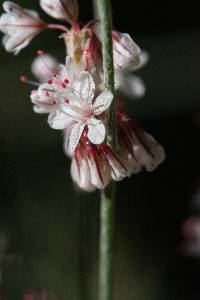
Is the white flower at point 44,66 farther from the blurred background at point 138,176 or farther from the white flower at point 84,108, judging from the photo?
the blurred background at point 138,176

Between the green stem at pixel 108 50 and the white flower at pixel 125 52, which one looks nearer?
the green stem at pixel 108 50

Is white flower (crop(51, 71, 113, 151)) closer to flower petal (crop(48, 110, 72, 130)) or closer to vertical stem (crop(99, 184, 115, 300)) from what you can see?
flower petal (crop(48, 110, 72, 130))

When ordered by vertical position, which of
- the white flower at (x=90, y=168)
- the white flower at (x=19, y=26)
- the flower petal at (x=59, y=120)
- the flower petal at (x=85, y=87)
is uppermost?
the white flower at (x=19, y=26)

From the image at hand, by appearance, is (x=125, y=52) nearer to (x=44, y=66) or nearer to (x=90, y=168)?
(x=90, y=168)

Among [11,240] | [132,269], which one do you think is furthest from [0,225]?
[132,269]

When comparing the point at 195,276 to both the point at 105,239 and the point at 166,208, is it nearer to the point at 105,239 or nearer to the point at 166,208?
the point at 166,208

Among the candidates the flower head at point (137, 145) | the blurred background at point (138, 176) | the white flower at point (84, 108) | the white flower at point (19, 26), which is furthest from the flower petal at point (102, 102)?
the blurred background at point (138, 176)

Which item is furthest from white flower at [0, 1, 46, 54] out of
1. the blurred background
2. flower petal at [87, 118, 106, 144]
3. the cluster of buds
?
the blurred background
